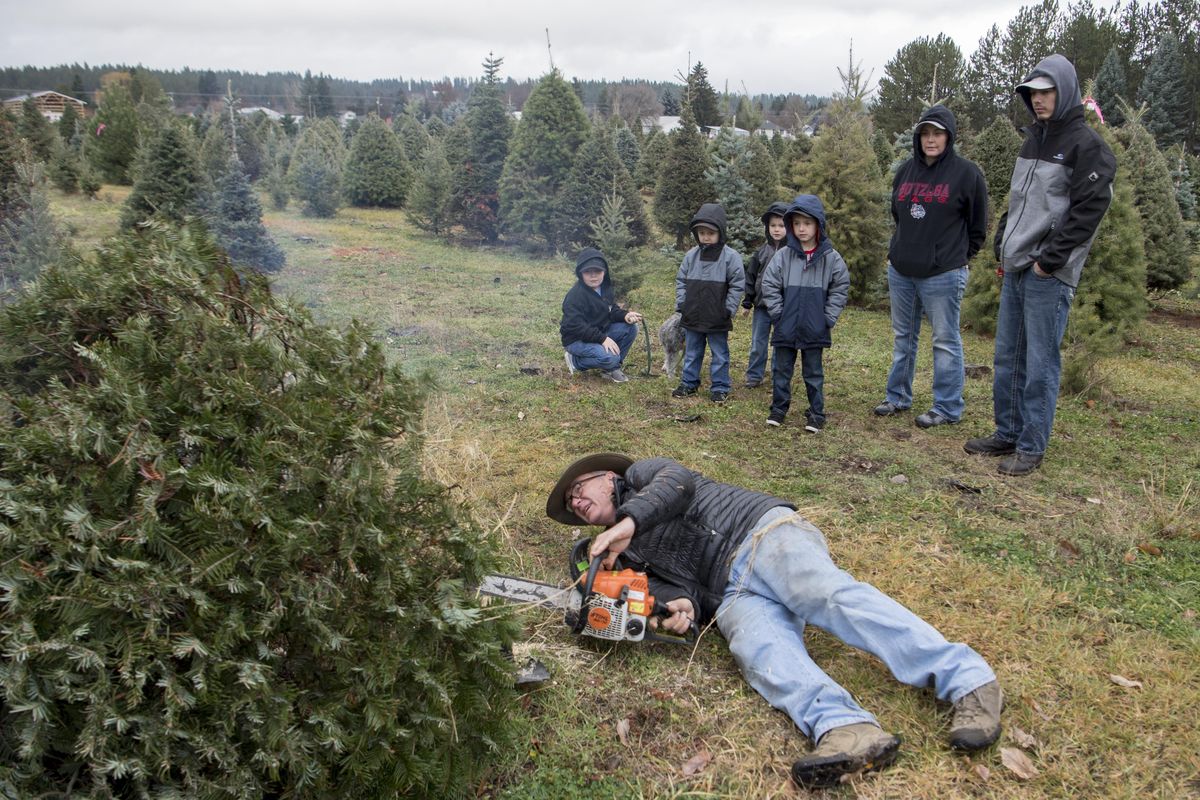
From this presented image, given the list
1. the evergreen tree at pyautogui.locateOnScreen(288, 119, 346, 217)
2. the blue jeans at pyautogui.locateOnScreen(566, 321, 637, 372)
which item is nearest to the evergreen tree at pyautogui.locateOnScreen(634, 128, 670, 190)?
the evergreen tree at pyautogui.locateOnScreen(288, 119, 346, 217)

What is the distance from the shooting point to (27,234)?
7055 millimetres

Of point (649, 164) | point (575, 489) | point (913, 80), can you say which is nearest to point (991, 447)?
point (575, 489)

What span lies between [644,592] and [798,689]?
631mm

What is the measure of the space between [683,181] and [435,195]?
14.7 feet

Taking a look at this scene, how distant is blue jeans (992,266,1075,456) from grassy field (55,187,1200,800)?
0.27 m

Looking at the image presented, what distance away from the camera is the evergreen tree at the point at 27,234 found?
670 centimetres

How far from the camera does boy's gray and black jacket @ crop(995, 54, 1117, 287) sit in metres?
4.40

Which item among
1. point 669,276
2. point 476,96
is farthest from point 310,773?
point 476,96

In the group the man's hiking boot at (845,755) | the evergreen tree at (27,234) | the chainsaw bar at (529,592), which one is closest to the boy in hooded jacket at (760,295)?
the chainsaw bar at (529,592)

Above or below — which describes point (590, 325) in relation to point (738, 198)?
below

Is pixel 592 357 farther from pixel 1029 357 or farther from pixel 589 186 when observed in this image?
pixel 589 186

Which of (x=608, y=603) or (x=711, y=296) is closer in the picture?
(x=608, y=603)

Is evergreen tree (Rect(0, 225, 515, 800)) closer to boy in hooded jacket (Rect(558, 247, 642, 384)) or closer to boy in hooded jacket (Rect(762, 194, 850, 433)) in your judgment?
boy in hooded jacket (Rect(762, 194, 850, 433))

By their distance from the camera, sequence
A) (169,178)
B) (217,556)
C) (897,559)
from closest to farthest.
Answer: (217,556)
(897,559)
(169,178)
